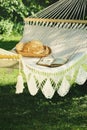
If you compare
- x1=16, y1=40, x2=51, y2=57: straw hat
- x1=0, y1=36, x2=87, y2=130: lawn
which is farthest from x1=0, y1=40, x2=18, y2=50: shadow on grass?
x1=16, y1=40, x2=51, y2=57: straw hat

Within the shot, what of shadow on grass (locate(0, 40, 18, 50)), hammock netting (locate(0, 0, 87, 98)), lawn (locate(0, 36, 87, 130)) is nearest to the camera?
hammock netting (locate(0, 0, 87, 98))

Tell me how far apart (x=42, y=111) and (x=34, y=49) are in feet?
3.02

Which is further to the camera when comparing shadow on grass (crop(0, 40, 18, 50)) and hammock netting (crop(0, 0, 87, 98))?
shadow on grass (crop(0, 40, 18, 50))

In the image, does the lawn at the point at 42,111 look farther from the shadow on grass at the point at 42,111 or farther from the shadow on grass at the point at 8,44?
the shadow on grass at the point at 8,44

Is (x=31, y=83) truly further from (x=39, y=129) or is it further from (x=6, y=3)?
(x=6, y=3)

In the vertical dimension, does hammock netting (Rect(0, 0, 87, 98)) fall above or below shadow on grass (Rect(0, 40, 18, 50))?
above

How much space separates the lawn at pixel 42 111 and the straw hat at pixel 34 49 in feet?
1.76

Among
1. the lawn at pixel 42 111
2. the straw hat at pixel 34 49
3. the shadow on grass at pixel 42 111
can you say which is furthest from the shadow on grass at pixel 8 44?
the straw hat at pixel 34 49

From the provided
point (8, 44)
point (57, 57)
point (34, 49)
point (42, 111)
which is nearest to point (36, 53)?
point (34, 49)

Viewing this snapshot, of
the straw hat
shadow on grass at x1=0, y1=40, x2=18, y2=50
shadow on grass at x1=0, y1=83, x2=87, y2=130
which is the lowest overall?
shadow on grass at x1=0, y1=40, x2=18, y2=50

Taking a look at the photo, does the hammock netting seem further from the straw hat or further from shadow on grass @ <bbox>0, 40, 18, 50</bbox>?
shadow on grass @ <bbox>0, 40, 18, 50</bbox>

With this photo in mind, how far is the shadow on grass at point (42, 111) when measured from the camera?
516 centimetres

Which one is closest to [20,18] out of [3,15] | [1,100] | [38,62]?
[3,15]

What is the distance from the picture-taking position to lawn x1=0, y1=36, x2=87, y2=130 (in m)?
5.16
